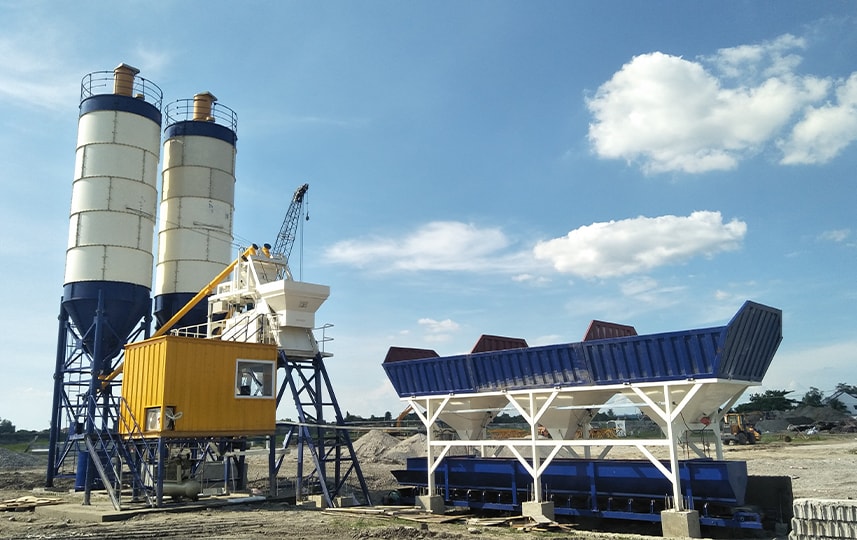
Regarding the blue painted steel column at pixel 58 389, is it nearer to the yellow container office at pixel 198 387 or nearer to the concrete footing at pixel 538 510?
the yellow container office at pixel 198 387

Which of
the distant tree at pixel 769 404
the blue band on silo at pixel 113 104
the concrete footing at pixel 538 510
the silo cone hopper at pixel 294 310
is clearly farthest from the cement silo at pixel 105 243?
the distant tree at pixel 769 404

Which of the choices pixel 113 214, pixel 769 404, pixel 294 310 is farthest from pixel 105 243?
pixel 769 404

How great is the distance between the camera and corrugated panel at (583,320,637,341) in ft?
72.4

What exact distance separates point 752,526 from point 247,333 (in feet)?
62.6

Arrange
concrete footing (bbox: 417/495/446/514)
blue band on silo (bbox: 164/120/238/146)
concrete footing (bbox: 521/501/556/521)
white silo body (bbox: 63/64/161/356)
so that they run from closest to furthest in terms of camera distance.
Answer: concrete footing (bbox: 521/501/556/521)
concrete footing (bbox: 417/495/446/514)
white silo body (bbox: 63/64/161/356)
blue band on silo (bbox: 164/120/238/146)

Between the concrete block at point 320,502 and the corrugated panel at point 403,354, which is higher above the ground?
the corrugated panel at point 403,354

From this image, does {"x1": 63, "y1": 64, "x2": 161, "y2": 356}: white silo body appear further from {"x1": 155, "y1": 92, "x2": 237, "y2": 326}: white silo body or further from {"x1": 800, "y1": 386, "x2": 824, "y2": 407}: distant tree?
{"x1": 800, "y1": 386, "x2": 824, "y2": 407}: distant tree

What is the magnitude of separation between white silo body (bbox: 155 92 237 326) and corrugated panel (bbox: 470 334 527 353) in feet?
58.1

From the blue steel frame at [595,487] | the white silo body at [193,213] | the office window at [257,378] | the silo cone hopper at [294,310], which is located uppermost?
the white silo body at [193,213]

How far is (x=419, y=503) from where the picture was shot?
2516 cm

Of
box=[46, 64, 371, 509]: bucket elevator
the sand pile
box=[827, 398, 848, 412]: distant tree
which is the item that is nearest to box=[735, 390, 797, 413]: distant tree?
box=[827, 398, 848, 412]: distant tree

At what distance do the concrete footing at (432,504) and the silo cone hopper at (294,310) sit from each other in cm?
723

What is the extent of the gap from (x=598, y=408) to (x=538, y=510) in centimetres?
386

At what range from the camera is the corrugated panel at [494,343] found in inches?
1019
